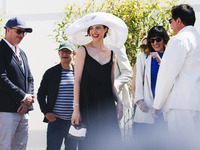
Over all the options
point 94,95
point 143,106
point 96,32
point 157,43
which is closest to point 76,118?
point 94,95

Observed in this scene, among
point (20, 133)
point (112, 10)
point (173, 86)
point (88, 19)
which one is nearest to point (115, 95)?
point (173, 86)

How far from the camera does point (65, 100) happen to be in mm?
3896

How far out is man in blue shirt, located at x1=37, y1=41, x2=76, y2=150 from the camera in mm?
3850

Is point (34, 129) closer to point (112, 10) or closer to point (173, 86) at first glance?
point (112, 10)

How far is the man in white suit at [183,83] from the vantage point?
272 cm

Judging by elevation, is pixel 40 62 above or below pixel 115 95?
below

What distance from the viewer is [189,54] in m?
2.75

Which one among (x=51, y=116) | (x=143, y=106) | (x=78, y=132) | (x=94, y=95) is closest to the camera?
(x=78, y=132)

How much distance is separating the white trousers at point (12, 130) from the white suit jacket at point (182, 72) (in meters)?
1.62

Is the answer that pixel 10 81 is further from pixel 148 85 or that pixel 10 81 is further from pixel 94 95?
pixel 148 85

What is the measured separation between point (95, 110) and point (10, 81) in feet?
3.93

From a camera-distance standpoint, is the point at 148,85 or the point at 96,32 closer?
the point at 96,32

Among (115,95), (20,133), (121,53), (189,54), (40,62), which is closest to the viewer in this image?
(189,54)

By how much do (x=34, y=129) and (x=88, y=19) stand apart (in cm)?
512
